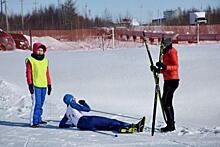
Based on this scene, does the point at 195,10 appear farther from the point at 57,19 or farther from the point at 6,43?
the point at 6,43

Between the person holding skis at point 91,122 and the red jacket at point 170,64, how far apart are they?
2.80ft

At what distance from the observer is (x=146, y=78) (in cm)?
1445

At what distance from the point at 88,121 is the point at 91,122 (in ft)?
0.18

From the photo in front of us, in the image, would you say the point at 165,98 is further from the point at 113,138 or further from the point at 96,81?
the point at 96,81

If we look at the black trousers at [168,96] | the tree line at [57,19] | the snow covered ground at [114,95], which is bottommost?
the snow covered ground at [114,95]

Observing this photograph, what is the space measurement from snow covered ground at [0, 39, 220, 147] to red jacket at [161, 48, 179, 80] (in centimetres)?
93

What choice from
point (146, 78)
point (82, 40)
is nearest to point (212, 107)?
point (146, 78)

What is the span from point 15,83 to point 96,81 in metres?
2.65

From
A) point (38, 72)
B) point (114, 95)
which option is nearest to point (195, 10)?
point (114, 95)

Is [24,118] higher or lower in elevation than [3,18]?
lower

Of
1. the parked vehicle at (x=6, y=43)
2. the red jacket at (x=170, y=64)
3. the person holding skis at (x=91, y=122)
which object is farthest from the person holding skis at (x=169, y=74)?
the parked vehicle at (x=6, y=43)

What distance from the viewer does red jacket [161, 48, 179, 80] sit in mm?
7145

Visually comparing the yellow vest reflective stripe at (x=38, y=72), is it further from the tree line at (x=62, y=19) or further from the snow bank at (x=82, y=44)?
the tree line at (x=62, y=19)

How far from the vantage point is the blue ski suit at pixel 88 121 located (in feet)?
23.8
